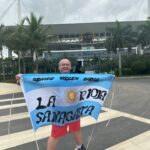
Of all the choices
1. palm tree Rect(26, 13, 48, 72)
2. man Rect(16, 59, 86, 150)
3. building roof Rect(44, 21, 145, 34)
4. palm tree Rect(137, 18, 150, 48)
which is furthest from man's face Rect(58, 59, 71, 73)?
building roof Rect(44, 21, 145, 34)

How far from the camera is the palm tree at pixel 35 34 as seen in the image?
48.3m

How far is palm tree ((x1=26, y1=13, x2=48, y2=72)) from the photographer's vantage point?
48281mm

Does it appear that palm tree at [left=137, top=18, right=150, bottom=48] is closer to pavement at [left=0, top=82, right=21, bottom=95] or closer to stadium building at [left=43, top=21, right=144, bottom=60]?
stadium building at [left=43, top=21, right=144, bottom=60]

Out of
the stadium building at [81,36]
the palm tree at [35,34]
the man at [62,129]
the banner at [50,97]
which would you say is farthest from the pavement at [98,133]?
the stadium building at [81,36]

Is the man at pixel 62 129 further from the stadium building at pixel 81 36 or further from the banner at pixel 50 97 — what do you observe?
the stadium building at pixel 81 36

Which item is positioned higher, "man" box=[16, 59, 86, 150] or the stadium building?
the stadium building

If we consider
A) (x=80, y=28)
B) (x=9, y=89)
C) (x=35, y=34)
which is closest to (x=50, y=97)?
(x=9, y=89)

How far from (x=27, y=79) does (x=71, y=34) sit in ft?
284

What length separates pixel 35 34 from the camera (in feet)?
159

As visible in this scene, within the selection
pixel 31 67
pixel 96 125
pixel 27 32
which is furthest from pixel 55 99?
pixel 31 67

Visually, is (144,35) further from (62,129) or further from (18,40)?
(62,129)

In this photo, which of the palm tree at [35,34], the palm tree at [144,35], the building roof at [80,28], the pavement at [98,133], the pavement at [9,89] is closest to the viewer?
the pavement at [98,133]

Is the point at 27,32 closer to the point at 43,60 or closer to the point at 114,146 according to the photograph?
the point at 43,60

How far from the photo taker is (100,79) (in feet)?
21.0
